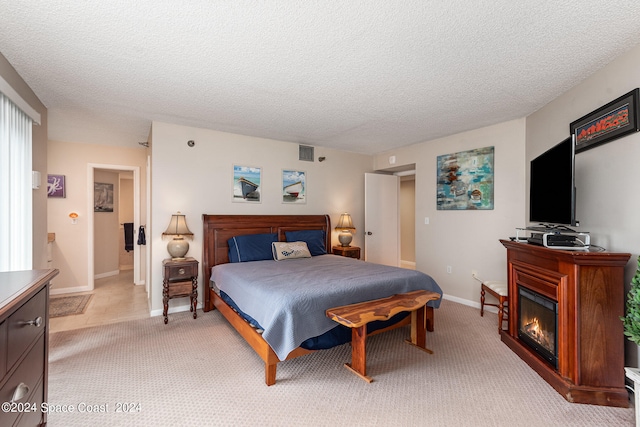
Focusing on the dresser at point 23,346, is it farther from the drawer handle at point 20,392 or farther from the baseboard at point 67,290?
the baseboard at point 67,290

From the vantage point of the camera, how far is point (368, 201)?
Result: 5422mm

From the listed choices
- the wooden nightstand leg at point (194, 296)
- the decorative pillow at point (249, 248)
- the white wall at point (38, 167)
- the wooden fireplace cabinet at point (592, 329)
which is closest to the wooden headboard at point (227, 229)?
the decorative pillow at point (249, 248)

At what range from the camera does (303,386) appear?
2223mm

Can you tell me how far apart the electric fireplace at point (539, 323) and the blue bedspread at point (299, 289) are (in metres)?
0.75

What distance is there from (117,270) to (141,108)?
4371 mm

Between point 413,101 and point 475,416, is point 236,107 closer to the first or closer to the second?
point 413,101

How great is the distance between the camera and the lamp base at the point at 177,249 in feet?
12.2

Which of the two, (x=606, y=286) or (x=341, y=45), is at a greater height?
(x=341, y=45)

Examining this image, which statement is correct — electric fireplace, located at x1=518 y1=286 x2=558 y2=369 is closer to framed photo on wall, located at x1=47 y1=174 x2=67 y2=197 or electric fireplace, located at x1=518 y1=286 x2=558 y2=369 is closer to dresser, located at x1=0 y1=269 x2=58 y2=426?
dresser, located at x1=0 y1=269 x2=58 y2=426

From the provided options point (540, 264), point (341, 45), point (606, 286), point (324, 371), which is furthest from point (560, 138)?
point (324, 371)

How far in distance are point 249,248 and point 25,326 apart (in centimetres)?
279

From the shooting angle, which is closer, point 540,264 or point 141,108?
point 540,264

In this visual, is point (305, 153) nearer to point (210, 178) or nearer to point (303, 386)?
point (210, 178)

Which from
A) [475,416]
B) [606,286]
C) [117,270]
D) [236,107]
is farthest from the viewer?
[117,270]
